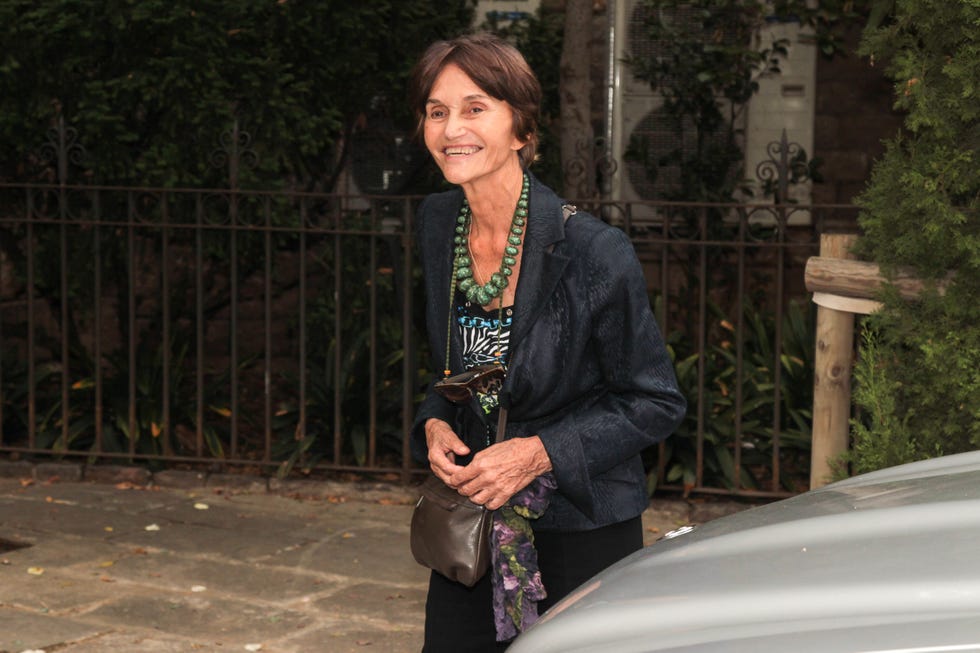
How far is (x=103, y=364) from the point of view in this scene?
9273 millimetres

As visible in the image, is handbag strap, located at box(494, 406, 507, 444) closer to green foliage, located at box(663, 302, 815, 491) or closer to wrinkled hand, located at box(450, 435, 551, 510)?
wrinkled hand, located at box(450, 435, 551, 510)

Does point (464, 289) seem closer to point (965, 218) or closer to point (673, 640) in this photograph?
point (673, 640)

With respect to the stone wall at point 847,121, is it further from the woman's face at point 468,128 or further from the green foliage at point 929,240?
the woman's face at point 468,128

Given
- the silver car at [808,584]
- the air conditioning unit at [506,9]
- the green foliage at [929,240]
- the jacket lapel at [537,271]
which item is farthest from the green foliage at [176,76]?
the silver car at [808,584]

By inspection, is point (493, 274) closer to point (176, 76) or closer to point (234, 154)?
point (234, 154)

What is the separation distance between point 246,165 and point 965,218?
5161 millimetres

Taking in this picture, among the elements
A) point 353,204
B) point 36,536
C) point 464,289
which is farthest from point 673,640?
point 353,204

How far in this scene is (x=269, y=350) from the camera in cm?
823

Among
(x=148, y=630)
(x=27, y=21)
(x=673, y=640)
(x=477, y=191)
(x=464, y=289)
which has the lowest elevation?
(x=148, y=630)

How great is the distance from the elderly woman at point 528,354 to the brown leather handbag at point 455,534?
3cm

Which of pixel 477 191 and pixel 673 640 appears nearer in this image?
pixel 673 640

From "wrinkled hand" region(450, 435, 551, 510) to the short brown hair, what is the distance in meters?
0.71

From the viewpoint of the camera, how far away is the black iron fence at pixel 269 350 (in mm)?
7875

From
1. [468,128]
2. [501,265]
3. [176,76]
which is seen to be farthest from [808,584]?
[176,76]
